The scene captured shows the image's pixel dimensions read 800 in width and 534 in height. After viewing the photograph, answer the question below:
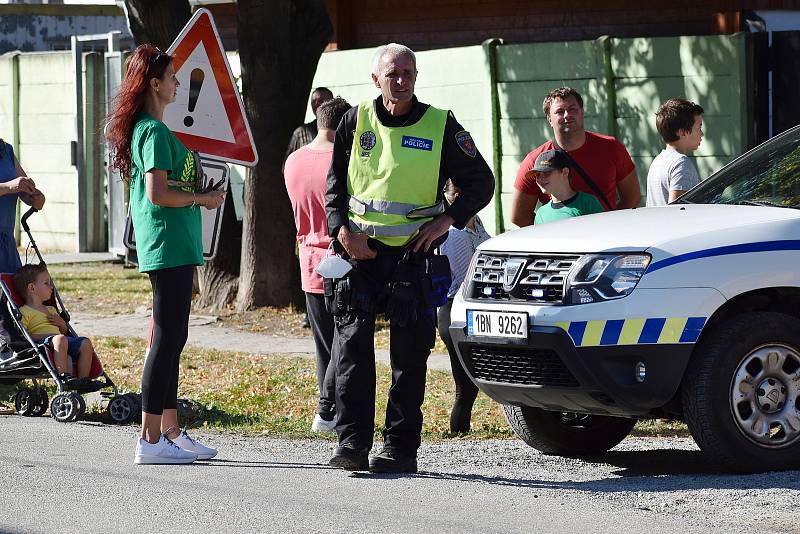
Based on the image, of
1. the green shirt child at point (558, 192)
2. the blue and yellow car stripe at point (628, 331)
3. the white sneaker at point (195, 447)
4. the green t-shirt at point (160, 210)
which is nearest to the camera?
the blue and yellow car stripe at point (628, 331)

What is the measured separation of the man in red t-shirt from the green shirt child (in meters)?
0.28

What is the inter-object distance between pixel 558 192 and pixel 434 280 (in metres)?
1.38

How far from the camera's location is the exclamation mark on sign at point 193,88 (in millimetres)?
9156

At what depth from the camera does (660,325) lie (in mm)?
7020

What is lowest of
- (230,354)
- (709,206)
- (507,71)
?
(230,354)

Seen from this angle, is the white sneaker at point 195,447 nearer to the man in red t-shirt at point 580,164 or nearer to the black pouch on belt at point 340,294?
the black pouch on belt at point 340,294

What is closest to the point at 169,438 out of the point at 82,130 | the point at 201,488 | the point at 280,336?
the point at 201,488

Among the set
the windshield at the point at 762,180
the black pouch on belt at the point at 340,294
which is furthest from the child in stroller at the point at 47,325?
the windshield at the point at 762,180

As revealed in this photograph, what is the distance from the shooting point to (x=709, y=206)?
7.85 meters

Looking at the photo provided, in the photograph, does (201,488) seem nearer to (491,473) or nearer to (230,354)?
(491,473)

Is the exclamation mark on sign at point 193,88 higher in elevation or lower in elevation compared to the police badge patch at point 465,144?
higher

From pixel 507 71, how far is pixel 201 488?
953 centimetres

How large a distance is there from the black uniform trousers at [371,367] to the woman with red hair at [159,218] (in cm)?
81

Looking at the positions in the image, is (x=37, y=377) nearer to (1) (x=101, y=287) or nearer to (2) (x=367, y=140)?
(2) (x=367, y=140)
